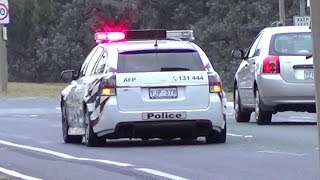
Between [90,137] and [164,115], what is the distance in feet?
3.40

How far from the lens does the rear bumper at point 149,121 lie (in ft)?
47.1

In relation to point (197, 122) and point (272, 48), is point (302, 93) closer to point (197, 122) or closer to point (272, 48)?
point (272, 48)

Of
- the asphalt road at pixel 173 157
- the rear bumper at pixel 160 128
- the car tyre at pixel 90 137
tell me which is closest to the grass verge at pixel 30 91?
the asphalt road at pixel 173 157

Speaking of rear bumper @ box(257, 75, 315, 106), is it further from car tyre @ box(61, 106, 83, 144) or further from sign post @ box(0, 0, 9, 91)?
sign post @ box(0, 0, 9, 91)

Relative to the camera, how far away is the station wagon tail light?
1437 cm

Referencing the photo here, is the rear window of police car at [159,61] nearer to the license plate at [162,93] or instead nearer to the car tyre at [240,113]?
the license plate at [162,93]

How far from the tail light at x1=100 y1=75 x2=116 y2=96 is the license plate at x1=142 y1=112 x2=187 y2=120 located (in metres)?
0.49

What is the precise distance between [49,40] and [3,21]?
2587 cm

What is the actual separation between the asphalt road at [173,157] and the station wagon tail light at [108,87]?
2.32ft

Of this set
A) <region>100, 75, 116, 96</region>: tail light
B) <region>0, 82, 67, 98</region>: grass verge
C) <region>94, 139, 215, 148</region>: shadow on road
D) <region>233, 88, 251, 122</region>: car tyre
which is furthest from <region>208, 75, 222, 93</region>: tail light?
<region>0, 82, 67, 98</region>: grass verge

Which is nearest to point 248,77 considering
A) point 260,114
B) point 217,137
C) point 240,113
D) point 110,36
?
point 260,114

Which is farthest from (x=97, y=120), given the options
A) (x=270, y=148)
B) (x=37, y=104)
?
(x=37, y=104)

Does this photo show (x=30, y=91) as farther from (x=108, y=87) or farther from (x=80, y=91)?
(x=108, y=87)

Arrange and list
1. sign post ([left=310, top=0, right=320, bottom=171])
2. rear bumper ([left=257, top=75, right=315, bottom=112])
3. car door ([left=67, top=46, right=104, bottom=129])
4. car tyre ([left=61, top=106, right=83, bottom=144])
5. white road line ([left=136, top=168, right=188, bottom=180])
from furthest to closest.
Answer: rear bumper ([left=257, top=75, right=315, bottom=112]) → car tyre ([left=61, top=106, right=83, bottom=144]) → car door ([left=67, top=46, right=104, bottom=129]) → white road line ([left=136, top=168, right=188, bottom=180]) → sign post ([left=310, top=0, right=320, bottom=171])
